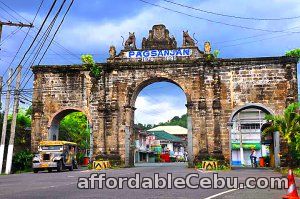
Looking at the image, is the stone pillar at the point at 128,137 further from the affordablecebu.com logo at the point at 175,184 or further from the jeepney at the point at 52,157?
the affordablecebu.com logo at the point at 175,184

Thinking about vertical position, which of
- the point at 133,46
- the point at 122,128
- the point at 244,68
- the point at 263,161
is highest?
the point at 133,46

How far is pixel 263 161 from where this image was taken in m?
34.8

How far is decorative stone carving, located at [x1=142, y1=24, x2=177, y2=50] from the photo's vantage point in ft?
94.5

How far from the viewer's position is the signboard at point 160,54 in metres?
28.7

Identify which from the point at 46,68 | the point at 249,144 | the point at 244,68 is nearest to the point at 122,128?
the point at 46,68

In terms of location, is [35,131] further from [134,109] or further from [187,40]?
[187,40]

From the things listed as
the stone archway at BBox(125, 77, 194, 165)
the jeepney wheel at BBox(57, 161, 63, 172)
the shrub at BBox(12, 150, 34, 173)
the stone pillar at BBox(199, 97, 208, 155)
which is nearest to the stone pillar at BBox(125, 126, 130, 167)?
the stone archway at BBox(125, 77, 194, 165)

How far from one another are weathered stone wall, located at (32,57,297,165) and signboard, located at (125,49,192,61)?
0.54 m

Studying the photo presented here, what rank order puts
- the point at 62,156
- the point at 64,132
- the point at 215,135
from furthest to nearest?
1. the point at 64,132
2. the point at 215,135
3. the point at 62,156

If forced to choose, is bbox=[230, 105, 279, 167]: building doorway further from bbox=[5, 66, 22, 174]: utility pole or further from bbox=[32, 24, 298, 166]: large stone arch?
bbox=[5, 66, 22, 174]: utility pole

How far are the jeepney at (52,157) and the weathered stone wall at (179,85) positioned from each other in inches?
136

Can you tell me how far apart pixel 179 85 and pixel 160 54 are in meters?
2.55

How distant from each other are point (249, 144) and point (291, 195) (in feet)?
145

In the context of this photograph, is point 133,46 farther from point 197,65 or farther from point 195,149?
point 195,149
